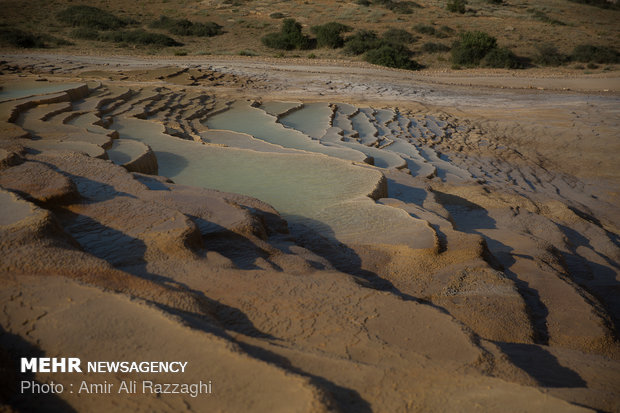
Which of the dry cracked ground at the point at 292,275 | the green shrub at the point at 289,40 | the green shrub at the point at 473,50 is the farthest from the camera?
the green shrub at the point at 289,40

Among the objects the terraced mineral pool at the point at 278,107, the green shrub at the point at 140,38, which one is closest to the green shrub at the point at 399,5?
the green shrub at the point at 140,38

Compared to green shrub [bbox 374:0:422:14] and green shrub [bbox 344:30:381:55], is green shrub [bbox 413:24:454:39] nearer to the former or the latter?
green shrub [bbox 344:30:381:55]

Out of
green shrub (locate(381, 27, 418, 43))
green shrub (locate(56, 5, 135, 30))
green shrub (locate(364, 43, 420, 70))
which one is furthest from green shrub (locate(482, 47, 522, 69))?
green shrub (locate(56, 5, 135, 30))

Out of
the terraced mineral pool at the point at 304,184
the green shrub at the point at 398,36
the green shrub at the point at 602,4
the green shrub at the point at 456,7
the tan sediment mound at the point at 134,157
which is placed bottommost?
the terraced mineral pool at the point at 304,184

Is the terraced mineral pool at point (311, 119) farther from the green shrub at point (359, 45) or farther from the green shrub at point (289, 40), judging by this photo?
the green shrub at point (289, 40)

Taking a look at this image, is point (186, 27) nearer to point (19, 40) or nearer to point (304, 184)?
point (19, 40)

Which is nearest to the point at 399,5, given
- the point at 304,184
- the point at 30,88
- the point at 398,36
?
the point at 398,36
